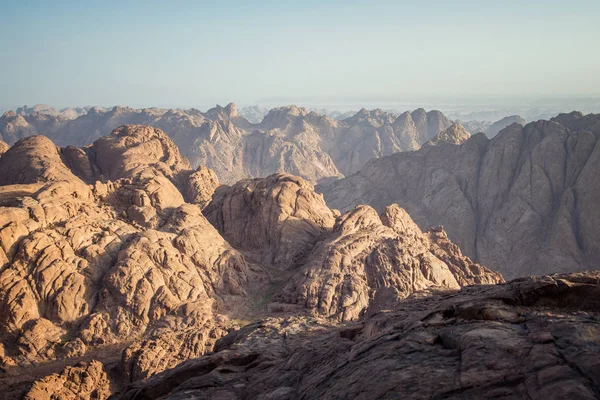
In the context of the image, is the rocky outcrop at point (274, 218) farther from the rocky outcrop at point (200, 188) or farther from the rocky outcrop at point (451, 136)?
the rocky outcrop at point (451, 136)

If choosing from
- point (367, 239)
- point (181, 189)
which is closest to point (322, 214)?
point (367, 239)

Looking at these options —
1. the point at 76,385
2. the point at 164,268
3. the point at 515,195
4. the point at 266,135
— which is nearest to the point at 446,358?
the point at 76,385

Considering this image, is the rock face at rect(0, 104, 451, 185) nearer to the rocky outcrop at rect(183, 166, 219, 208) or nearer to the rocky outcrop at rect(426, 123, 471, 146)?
the rocky outcrop at rect(426, 123, 471, 146)

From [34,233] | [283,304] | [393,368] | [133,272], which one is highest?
[393,368]

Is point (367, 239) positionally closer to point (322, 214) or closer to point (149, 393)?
point (322, 214)

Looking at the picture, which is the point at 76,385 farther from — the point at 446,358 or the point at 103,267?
the point at 446,358

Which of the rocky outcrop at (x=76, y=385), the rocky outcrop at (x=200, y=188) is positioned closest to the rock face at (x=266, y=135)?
the rocky outcrop at (x=200, y=188)
